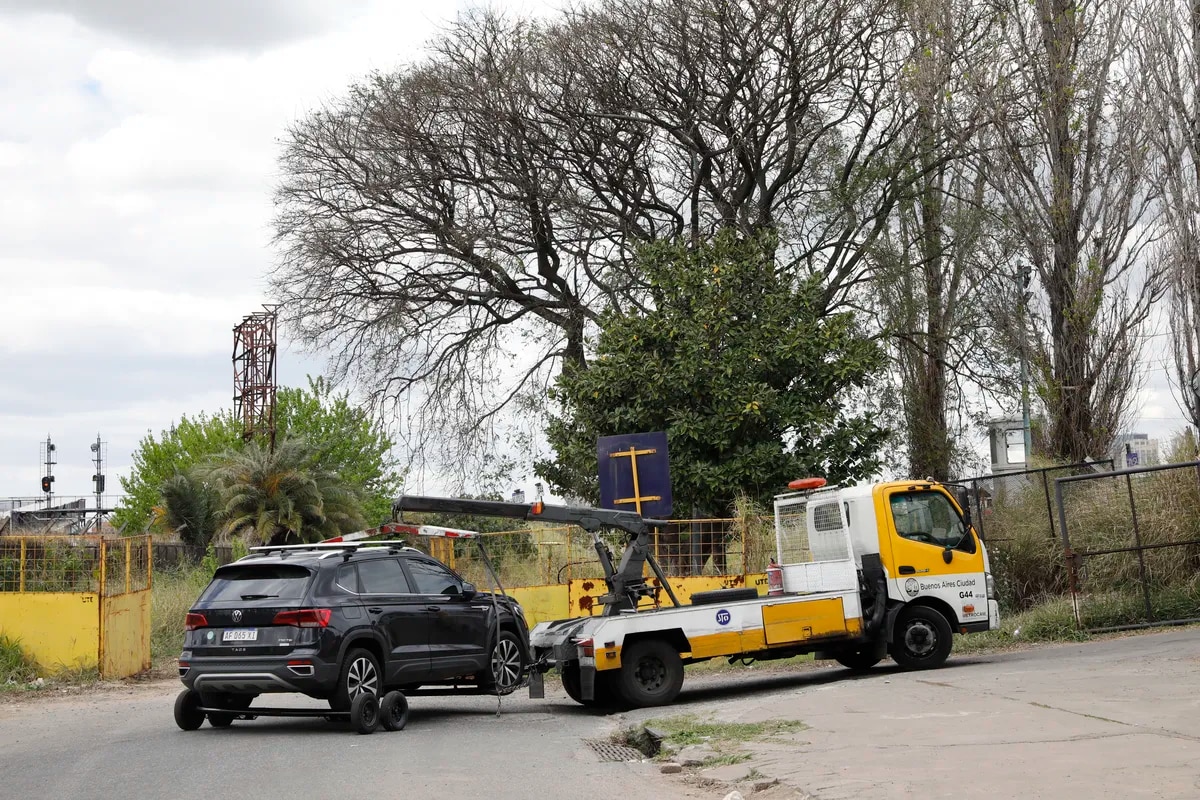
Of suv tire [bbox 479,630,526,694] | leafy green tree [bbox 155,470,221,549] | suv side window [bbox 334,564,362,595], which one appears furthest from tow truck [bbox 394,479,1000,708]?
leafy green tree [bbox 155,470,221,549]

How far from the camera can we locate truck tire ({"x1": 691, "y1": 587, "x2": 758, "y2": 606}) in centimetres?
1485

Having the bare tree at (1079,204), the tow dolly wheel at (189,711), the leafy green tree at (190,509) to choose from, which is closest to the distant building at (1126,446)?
the bare tree at (1079,204)

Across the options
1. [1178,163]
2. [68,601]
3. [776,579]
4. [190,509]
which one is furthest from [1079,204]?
[190,509]

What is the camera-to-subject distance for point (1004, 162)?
2309 centimetres

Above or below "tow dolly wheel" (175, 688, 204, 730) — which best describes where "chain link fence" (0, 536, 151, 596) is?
above

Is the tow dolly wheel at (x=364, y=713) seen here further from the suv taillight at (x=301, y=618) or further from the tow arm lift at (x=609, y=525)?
the tow arm lift at (x=609, y=525)

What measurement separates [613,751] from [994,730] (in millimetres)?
3167

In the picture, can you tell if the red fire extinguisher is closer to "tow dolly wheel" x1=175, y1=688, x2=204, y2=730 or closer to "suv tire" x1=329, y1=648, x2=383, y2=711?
"suv tire" x1=329, y1=648, x2=383, y2=711

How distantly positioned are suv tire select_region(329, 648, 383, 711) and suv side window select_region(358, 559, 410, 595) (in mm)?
690

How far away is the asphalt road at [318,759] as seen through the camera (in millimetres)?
9008

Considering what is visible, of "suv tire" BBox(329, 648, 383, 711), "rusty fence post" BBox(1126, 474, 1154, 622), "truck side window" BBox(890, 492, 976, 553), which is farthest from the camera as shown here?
"rusty fence post" BBox(1126, 474, 1154, 622)

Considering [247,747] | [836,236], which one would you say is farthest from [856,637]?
[836,236]

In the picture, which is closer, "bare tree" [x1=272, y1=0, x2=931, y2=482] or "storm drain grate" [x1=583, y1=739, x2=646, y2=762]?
"storm drain grate" [x1=583, y1=739, x2=646, y2=762]

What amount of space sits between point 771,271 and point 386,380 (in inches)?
366
